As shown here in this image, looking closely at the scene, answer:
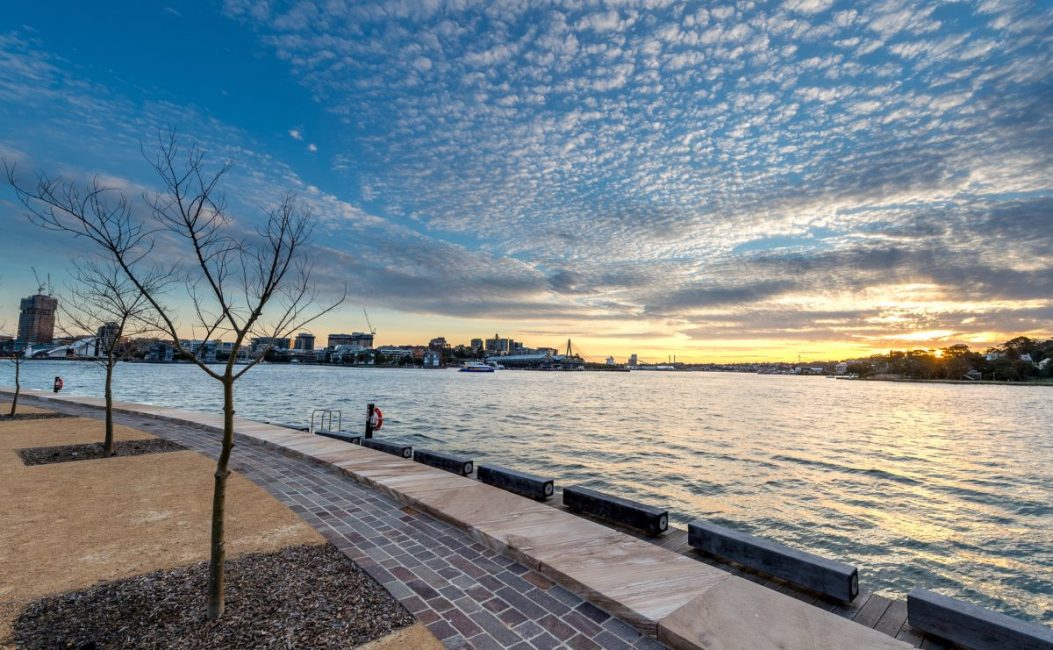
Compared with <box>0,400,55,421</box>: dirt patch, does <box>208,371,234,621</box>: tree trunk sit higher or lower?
higher

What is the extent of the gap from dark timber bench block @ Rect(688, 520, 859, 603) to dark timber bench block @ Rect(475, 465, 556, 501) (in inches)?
125

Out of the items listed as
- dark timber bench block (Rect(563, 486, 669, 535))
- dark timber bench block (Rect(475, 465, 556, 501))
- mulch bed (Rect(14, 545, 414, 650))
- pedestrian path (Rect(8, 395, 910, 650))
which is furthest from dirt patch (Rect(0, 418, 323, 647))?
dark timber bench block (Rect(563, 486, 669, 535))

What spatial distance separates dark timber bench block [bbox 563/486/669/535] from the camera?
23.6 feet

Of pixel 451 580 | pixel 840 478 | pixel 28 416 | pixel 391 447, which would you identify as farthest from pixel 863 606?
pixel 28 416

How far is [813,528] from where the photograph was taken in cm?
1209

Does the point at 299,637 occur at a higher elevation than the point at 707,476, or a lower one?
higher

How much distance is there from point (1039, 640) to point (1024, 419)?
62131 millimetres

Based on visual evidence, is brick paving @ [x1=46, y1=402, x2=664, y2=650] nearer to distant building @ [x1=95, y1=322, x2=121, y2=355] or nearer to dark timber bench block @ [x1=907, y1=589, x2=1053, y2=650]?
dark timber bench block @ [x1=907, y1=589, x2=1053, y2=650]

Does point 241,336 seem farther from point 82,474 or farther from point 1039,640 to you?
point 82,474

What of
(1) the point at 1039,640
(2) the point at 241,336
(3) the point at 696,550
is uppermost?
(2) the point at 241,336

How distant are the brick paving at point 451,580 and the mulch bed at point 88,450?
6.64 meters

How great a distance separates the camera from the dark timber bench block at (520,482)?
29.8 feet

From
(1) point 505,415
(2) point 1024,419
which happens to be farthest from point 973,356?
(1) point 505,415

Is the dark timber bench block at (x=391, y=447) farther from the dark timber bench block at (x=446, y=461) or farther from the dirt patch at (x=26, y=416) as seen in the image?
the dirt patch at (x=26, y=416)
